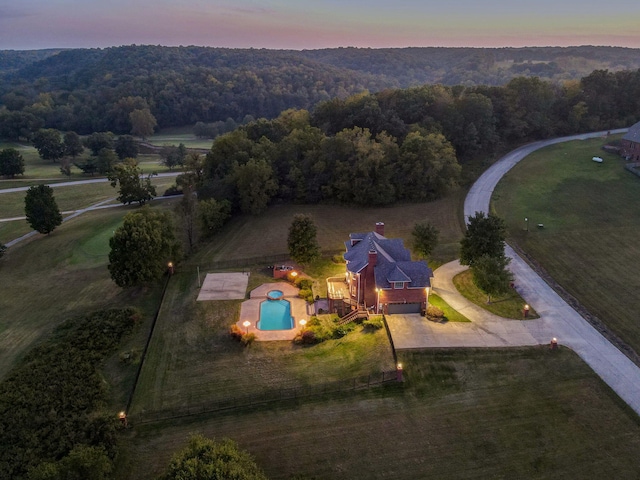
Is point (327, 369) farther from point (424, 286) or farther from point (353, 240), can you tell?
point (353, 240)

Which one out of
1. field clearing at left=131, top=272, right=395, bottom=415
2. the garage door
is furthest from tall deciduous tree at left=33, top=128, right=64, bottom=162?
the garage door

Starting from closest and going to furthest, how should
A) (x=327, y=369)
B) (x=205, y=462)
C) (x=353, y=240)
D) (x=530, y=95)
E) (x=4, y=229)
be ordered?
(x=205, y=462) → (x=327, y=369) → (x=353, y=240) → (x=4, y=229) → (x=530, y=95)

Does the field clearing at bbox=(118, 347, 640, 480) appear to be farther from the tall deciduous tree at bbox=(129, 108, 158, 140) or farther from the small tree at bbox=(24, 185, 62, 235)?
the tall deciduous tree at bbox=(129, 108, 158, 140)

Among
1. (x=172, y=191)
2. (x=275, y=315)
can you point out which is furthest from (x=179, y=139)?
(x=275, y=315)

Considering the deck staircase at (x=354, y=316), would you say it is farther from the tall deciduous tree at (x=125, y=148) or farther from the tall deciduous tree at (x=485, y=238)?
the tall deciduous tree at (x=125, y=148)

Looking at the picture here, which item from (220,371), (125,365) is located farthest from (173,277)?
(220,371)

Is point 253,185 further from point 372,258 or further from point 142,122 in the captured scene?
point 142,122

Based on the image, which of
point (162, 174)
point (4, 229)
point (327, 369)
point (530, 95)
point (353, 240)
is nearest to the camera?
point (327, 369)

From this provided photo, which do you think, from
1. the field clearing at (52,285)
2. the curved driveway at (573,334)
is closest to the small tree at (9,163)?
the field clearing at (52,285)

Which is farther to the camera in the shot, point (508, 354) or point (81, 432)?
point (508, 354)
